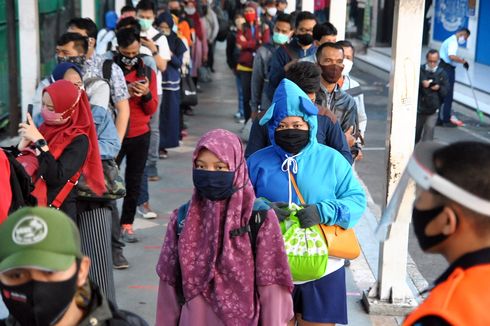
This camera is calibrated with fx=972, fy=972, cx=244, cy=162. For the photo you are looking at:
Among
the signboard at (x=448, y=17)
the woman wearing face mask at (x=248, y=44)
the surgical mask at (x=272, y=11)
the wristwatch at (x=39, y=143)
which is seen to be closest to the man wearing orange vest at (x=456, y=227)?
the wristwatch at (x=39, y=143)

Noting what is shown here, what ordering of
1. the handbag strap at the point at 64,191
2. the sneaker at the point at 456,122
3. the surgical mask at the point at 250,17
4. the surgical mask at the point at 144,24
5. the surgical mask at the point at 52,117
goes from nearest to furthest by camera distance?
the surgical mask at the point at 52,117, the handbag strap at the point at 64,191, the surgical mask at the point at 144,24, the surgical mask at the point at 250,17, the sneaker at the point at 456,122

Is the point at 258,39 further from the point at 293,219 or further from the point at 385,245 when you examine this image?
the point at 293,219

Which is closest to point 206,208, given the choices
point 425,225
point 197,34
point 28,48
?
point 425,225

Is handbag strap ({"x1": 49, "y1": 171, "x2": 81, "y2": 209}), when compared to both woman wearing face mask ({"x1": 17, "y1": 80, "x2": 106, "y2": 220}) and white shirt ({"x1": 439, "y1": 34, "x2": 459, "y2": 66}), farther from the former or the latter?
white shirt ({"x1": 439, "y1": 34, "x2": 459, "y2": 66})

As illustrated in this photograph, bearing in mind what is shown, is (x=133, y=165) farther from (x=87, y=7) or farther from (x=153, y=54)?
(x=87, y=7)

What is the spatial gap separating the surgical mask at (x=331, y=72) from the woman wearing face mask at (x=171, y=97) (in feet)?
15.1

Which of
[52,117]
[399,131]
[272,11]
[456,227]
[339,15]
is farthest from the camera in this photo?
[272,11]

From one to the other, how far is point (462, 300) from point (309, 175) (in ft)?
8.86

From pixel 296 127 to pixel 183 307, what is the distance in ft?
4.15

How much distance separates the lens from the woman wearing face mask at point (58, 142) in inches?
220

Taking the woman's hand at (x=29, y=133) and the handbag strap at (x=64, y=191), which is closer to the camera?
the woman's hand at (x=29, y=133)

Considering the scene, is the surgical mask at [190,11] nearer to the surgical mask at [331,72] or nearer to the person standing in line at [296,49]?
the person standing in line at [296,49]

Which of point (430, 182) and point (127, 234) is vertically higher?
point (430, 182)

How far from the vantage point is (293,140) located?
5.19 metres
